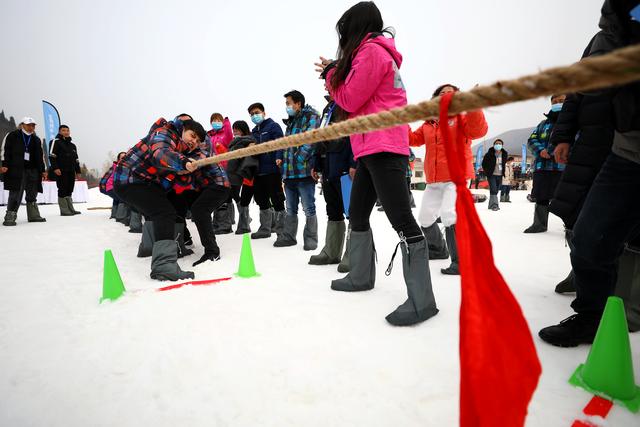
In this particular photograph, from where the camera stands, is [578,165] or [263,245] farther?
[263,245]

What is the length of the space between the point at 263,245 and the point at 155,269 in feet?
5.61

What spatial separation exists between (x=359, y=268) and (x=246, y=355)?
3.79 feet

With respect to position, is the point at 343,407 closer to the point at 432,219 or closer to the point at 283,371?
the point at 283,371

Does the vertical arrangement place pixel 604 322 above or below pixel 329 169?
below

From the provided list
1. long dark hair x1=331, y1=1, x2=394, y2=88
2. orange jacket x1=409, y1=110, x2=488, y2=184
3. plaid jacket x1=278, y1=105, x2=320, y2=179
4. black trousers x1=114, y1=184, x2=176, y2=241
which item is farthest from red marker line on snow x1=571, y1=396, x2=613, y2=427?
plaid jacket x1=278, y1=105, x2=320, y2=179

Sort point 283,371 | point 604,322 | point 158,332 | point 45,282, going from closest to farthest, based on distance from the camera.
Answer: point 604,322, point 283,371, point 158,332, point 45,282

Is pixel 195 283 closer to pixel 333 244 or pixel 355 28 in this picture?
pixel 333 244

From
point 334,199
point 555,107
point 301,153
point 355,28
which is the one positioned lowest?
point 334,199

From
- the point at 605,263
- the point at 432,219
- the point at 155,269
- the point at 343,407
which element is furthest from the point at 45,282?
the point at 605,263

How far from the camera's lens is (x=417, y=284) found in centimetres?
186

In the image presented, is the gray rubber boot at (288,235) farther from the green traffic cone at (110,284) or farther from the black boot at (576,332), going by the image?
the black boot at (576,332)

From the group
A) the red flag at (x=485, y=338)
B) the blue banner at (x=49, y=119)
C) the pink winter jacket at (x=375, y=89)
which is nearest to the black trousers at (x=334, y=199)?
the pink winter jacket at (x=375, y=89)

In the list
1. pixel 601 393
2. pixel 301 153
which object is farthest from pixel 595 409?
pixel 301 153

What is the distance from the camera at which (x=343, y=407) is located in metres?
1.14
